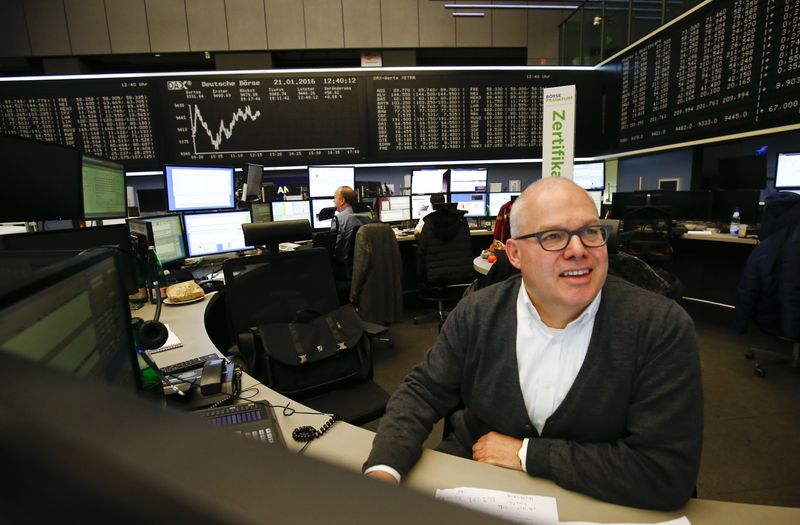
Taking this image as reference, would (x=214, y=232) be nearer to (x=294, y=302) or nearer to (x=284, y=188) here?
(x=294, y=302)

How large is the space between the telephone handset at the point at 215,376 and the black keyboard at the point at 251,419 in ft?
0.32

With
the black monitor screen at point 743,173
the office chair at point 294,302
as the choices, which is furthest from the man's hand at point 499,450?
the black monitor screen at point 743,173

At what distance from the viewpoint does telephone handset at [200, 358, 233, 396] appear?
123 centimetres

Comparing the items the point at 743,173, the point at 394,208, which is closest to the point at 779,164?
the point at 743,173

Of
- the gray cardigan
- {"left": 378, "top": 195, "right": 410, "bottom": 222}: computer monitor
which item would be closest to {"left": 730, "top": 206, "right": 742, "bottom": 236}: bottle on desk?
{"left": 378, "top": 195, "right": 410, "bottom": 222}: computer monitor

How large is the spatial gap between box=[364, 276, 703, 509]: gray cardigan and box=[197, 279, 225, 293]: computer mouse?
1702 millimetres

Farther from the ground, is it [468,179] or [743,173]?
[468,179]

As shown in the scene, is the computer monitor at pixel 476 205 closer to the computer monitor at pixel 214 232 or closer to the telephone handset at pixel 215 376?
the computer monitor at pixel 214 232

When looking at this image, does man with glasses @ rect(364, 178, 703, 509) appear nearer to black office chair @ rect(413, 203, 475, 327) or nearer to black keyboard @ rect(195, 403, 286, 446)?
black keyboard @ rect(195, 403, 286, 446)

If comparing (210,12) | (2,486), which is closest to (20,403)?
(2,486)

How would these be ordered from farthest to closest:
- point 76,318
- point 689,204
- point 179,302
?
1. point 689,204
2. point 179,302
3. point 76,318

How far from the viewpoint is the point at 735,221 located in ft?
13.4

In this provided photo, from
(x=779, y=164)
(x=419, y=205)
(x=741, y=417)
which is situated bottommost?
(x=741, y=417)

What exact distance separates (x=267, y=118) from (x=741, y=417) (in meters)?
5.40
